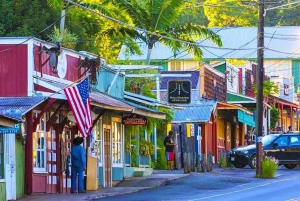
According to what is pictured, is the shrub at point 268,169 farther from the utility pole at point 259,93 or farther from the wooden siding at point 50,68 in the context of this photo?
the wooden siding at point 50,68

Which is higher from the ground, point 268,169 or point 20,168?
point 20,168

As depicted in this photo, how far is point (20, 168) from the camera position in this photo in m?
25.5

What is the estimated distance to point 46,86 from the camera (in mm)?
25938

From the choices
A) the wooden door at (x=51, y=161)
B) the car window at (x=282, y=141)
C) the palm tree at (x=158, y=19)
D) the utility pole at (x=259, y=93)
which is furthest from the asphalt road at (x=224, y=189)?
the palm tree at (x=158, y=19)

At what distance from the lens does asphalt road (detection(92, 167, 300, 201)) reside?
25.1 m

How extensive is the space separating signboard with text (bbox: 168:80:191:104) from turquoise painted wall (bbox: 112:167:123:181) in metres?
5.95

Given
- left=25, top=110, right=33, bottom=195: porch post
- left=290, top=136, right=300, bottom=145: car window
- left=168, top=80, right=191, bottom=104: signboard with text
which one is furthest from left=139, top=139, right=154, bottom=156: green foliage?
left=25, top=110, right=33, bottom=195: porch post

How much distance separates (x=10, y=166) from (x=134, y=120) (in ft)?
32.5

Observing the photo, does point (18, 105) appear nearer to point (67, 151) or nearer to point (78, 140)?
point (78, 140)

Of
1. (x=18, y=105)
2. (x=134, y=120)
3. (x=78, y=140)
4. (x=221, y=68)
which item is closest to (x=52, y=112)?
(x=78, y=140)

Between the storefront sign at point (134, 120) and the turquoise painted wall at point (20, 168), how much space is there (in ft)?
29.1

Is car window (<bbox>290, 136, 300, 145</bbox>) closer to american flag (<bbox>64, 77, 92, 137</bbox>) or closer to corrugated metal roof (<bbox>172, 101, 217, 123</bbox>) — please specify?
corrugated metal roof (<bbox>172, 101, 217, 123</bbox>)

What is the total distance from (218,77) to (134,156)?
16.0 m

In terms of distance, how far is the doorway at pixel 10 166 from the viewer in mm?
24594
